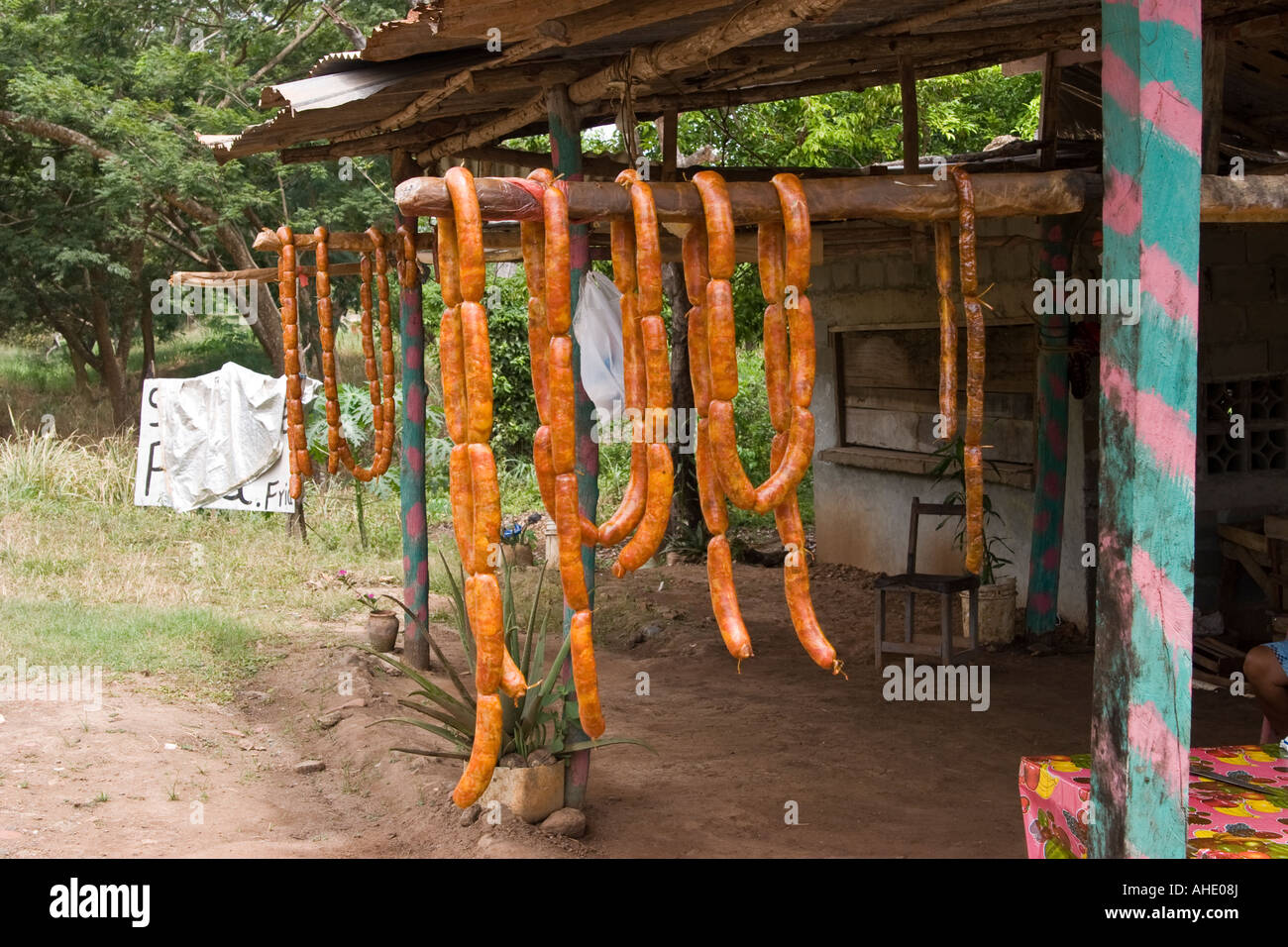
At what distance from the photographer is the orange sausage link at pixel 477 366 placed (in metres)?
2.46

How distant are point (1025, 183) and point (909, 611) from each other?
4.17m

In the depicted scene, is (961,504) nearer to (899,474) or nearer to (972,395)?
(899,474)

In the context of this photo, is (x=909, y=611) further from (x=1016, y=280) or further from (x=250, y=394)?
(x=250, y=394)

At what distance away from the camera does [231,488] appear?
11.6 m

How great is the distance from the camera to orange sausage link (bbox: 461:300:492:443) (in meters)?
2.46

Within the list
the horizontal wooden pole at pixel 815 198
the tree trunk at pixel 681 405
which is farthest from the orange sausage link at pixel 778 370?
the tree trunk at pixel 681 405

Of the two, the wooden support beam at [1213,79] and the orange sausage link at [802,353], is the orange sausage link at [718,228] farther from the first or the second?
the wooden support beam at [1213,79]

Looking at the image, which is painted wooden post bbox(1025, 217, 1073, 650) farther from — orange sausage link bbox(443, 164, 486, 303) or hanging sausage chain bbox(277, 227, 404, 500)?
orange sausage link bbox(443, 164, 486, 303)

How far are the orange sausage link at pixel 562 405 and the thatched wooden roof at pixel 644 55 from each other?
1.46 m

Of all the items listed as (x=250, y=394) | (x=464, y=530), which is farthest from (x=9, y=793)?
(x=250, y=394)

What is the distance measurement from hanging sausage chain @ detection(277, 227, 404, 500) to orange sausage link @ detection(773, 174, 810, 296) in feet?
11.9

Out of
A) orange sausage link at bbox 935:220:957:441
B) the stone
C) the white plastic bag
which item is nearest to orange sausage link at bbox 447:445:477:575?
the white plastic bag

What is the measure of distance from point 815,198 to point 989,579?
206 inches

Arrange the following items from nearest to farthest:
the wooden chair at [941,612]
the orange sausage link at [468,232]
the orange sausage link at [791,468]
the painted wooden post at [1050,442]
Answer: the orange sausage link at [468,232], the orange sausage link at [791,468], the wooden chair at [941,612], the painted wooden post at [1050,442]
